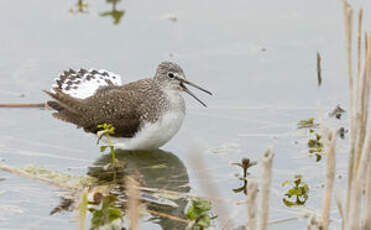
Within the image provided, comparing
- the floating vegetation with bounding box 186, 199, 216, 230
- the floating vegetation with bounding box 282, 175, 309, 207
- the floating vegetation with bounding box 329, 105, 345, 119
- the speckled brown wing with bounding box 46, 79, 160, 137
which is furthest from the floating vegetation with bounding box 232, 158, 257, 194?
the floating vegetation with bounding box 329, 105, 345, 119

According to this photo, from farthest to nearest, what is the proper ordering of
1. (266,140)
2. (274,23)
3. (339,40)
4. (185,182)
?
(274,23)
(339,40)
(266,140)
(185,182)

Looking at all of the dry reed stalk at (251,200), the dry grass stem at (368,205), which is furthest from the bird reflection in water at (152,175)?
the dry reed stalk at (251,200)

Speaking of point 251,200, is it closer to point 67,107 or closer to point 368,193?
point 368,193

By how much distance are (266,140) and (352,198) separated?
378cm

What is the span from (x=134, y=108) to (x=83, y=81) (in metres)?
1.07

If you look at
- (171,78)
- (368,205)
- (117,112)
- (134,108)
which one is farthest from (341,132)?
(368,205)

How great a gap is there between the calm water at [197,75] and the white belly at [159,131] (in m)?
0.19

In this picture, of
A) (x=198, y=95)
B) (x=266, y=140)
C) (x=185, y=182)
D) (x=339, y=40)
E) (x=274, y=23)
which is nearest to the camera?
(x=185, y=182)

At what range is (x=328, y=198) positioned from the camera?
468 centimetres

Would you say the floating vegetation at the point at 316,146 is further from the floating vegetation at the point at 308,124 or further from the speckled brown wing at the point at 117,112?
the speckled brown wing at the point at 117,112

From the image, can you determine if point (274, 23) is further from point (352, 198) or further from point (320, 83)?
point (352, 198)

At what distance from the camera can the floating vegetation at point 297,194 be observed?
7.01 metres

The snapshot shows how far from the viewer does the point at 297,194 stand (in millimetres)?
7031

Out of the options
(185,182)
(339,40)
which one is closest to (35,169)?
(185,182)
